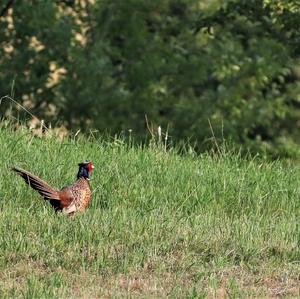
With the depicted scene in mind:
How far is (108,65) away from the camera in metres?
21.7

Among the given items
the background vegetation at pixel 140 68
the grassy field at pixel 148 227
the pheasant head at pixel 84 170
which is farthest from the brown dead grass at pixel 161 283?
the background vegetation at pixel 140 68

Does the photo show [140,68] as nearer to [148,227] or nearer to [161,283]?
[148,227]

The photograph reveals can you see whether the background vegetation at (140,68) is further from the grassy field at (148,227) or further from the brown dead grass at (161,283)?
the brown dead grass at (161,283)

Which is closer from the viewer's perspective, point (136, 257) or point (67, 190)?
point (136, 257)

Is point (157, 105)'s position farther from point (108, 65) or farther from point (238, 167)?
point (238, 167)

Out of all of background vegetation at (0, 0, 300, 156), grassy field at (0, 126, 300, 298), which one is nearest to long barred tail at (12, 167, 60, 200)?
grassy field at (0, 126, 300, 298)

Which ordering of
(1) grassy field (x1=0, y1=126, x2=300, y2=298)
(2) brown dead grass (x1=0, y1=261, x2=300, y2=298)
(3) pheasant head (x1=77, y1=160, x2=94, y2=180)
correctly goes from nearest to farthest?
(2) brown dead grass (x1=0, y1=261, x2=300, y2=298), (1) grassy field (x1=0, y1=126, x2=300, y2=298), (3) pheasant head (x1=77, y1=160, x2=94, y2=180)

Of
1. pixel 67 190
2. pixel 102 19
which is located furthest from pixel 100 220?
pixel 102 19

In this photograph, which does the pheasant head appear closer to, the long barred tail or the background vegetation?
the long barred tail

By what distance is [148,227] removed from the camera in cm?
843

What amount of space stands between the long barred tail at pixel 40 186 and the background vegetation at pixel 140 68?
11.9 meters

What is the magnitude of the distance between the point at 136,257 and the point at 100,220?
76cm

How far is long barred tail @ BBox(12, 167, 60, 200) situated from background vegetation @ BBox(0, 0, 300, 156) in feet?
39.0

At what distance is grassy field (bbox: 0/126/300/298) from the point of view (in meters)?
7.39
